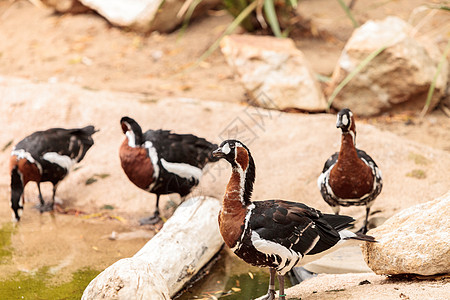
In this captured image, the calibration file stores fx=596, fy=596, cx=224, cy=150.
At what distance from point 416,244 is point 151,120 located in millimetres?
3588

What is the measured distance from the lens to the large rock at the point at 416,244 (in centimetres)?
338

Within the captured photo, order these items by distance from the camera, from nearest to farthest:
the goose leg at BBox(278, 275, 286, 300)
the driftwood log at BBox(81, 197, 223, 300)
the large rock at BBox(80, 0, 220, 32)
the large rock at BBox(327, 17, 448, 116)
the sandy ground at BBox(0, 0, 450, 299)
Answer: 1. the driftwood log at BBox(81, 197, 223, 300)
2. the goose leg at BBox(278, 275, 286, 300)
3. the sandy ground at BBox(0, 0, 450, 299)
4. the large rock at BBox(327, 17, 448, 116)
5. the large rock at BBox(80, 0, 220, 32)

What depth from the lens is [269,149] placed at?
6027mm

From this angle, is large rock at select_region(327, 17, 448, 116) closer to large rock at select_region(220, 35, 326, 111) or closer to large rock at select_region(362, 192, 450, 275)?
large rock at select_region(220, 35, 326, 111)

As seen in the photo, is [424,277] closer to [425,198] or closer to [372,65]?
[425,198]

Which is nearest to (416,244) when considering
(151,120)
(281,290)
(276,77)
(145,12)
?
(281,290)

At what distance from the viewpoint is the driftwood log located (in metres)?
3.37

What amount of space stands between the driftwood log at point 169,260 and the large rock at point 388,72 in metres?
2.75

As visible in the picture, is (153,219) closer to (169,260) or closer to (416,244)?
(169,260)

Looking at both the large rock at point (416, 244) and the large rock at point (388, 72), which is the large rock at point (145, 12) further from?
the large rock at point (416, 244)

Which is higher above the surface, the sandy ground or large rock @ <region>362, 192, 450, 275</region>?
large rock @ <region>362, 192, 450, 275</region>

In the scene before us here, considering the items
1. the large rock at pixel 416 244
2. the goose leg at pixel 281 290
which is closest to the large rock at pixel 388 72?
the large rock at pixel 416 244

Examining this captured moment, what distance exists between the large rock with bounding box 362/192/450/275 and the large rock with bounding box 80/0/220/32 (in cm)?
605

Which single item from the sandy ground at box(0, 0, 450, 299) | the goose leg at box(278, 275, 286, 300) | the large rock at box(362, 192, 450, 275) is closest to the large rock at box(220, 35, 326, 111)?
the sandy ground at box(0, 0, 450, 299)
